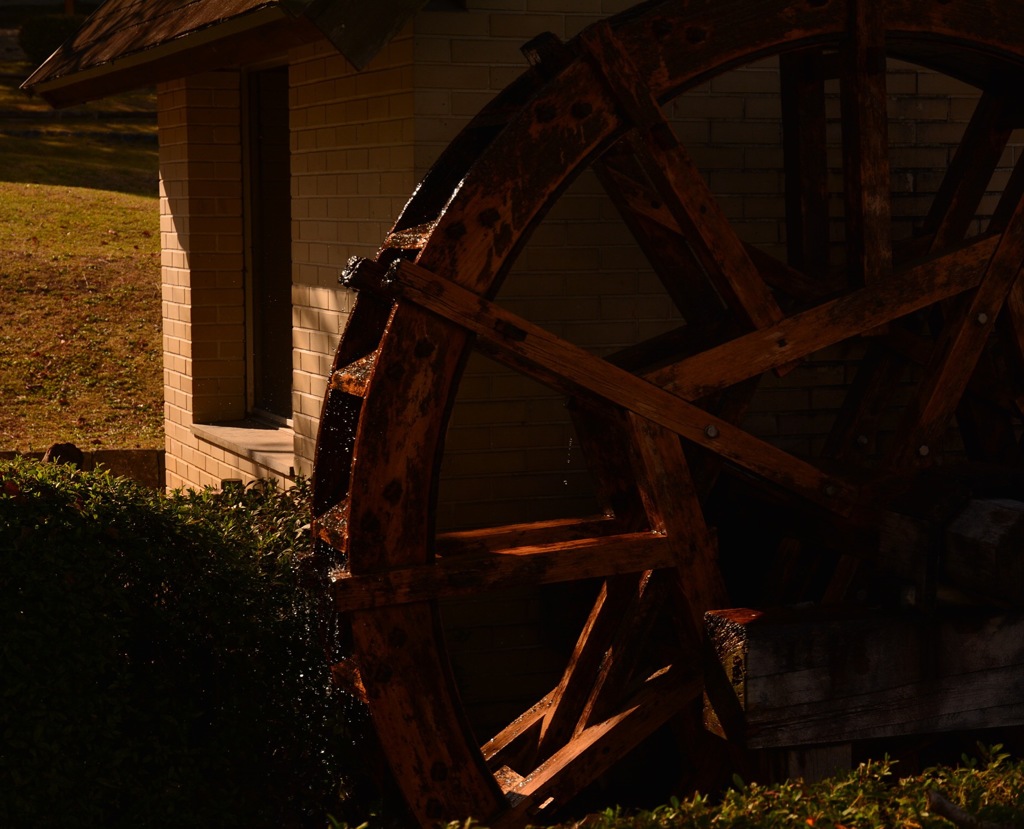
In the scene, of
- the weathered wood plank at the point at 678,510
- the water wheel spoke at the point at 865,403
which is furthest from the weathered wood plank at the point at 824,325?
the water wheel spoke at the point at 865,403

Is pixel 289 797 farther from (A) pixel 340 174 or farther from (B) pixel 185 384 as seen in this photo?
(B) pixel 185 384

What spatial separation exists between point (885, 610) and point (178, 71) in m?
4.79

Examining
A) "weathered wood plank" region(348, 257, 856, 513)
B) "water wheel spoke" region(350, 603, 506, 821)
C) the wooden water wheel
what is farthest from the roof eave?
"water wheel spoke" region(350, 603, 506, 821)

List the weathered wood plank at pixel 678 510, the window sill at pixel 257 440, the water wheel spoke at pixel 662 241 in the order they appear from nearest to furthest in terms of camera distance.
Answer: the weathered wood plank at pixel 678 510, the water wheel spoke at pixel 662 241, the window sill at pixel 257 440

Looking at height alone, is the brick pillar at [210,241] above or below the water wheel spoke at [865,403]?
above

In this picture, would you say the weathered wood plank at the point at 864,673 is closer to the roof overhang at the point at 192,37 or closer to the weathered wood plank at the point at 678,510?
the weathered wood plank at the point at 678,510

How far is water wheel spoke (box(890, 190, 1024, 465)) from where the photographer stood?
5.64 m

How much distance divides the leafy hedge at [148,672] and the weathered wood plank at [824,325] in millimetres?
1783

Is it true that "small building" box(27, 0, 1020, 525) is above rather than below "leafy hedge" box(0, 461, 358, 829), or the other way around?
above

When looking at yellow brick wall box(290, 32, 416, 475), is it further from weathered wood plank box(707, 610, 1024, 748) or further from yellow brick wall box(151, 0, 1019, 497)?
weathered wood plank box(707, 610, 1024, 748)

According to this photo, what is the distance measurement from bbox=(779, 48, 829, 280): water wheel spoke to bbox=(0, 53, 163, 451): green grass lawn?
8715 mm

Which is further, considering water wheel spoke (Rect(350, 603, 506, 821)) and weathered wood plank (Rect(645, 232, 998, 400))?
weathered wood plank (Rect(645, 232, 998, 400))

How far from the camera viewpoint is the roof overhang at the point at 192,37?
17.3 feet

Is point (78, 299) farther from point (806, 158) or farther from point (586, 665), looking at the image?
point (586, 665)
